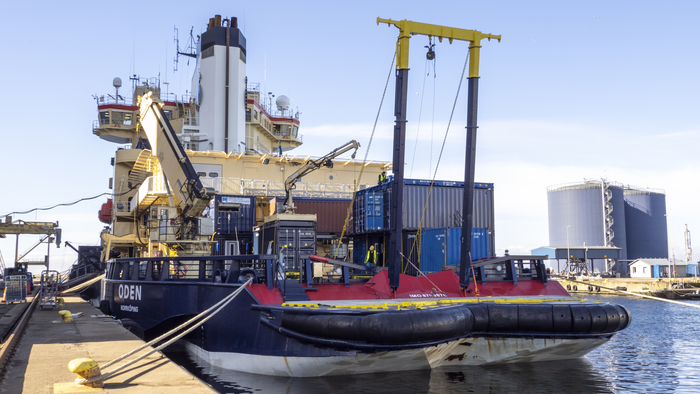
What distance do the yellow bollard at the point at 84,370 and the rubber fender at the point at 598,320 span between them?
8263 millimetres

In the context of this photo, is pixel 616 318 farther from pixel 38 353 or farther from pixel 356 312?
pixel 38 353

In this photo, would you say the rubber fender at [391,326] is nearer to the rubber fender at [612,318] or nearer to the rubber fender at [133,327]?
the rubber fender at [612,318]

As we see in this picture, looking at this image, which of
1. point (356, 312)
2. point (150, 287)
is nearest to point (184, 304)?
point (150, 287)

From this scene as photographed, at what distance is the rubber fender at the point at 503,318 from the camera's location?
383 inches

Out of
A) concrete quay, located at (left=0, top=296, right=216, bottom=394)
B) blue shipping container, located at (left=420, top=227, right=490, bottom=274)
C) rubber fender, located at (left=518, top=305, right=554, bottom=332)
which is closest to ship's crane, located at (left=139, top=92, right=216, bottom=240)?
concrete quay, located at (left=0, top=296, right=216, bottom=394)

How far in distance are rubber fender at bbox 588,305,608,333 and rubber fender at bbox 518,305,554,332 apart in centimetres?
81

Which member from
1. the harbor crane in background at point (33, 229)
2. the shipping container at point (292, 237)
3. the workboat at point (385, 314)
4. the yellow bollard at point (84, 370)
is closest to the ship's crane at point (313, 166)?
the shipping container at point (292, 237)

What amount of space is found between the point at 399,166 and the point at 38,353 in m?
7.43

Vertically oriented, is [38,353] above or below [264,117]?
below

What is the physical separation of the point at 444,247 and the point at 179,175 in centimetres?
870

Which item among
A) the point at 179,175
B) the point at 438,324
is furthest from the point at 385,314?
the point at 179,175

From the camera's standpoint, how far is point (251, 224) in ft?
81.5

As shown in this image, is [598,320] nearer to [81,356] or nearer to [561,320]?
[561,320]

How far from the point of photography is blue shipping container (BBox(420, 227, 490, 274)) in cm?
1789
